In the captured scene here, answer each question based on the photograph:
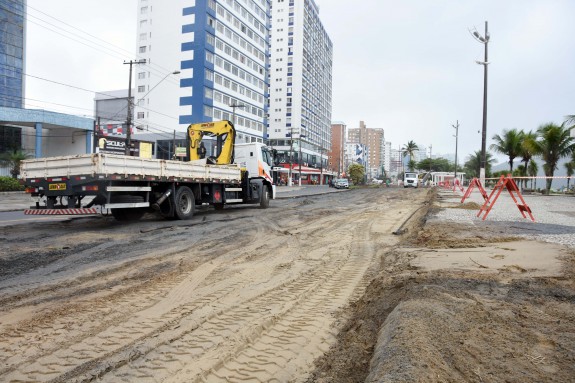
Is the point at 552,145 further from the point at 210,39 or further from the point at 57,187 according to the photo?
the point at 210,39

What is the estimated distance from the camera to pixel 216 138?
1722cm

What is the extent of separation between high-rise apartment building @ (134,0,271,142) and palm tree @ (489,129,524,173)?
1404 inches

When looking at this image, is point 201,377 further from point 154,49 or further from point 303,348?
point 154,49

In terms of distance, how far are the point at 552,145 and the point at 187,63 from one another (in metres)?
48.9

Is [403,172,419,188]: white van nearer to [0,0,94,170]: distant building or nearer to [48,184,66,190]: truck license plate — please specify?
[0,0,94,170]: distant building

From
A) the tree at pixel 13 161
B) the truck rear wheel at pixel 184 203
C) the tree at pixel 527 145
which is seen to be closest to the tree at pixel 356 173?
the tree at pixel 527 145

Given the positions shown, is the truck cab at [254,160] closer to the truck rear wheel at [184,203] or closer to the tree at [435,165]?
the truck rear wheel at [184,203]

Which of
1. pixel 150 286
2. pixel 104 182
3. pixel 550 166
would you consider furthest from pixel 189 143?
pixel 550 166

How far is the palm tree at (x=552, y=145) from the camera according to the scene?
2866cm

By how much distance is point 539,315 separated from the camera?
3.63 metres

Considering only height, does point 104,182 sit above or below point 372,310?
above

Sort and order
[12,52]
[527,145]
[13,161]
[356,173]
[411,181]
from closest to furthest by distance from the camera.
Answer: [527,145] → [13,161] → [12,52] → [411,181] → [356,173]

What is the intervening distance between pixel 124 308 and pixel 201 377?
6.29 feet

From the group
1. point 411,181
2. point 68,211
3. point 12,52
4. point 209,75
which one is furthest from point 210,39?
point 68,211
